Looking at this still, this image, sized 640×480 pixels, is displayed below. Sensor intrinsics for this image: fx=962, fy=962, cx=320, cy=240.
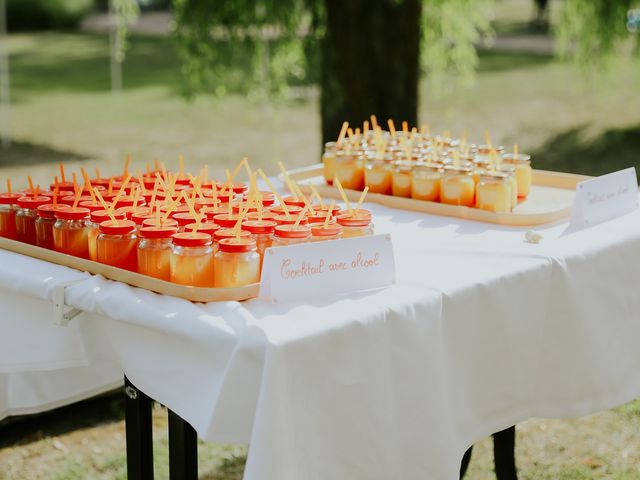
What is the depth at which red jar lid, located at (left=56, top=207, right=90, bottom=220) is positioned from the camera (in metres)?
2.04

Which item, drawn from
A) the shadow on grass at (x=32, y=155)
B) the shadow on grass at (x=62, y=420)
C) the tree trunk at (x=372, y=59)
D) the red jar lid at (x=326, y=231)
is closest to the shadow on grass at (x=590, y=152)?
the tree trunk at (x=372, y=59)

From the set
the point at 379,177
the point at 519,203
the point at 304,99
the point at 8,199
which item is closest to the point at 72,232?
the point at 8,199

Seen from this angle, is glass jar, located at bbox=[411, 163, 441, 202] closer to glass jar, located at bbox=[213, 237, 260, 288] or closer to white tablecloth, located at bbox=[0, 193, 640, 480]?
white tablecloth, located at bbox=[0, 193, 640, 480]

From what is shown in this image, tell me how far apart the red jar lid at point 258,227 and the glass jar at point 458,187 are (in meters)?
0.74

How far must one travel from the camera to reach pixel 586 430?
3436mm

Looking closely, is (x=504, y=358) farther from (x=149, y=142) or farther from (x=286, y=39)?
(x=149, y=142)

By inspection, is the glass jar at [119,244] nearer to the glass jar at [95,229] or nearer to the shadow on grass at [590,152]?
the glass jar at [95,229]

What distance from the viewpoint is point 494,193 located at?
2484mm

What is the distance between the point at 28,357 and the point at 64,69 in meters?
14.5

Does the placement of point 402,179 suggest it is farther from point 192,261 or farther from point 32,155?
point 32,155

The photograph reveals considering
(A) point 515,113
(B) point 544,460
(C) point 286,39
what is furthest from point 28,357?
(A) point 515,113

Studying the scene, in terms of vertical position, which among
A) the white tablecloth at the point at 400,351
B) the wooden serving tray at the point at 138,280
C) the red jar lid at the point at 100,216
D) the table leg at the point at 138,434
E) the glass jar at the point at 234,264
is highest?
the red jar lid at the point at 100,216

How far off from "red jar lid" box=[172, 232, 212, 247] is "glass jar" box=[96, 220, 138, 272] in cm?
15

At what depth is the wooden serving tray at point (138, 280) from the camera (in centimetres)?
177
